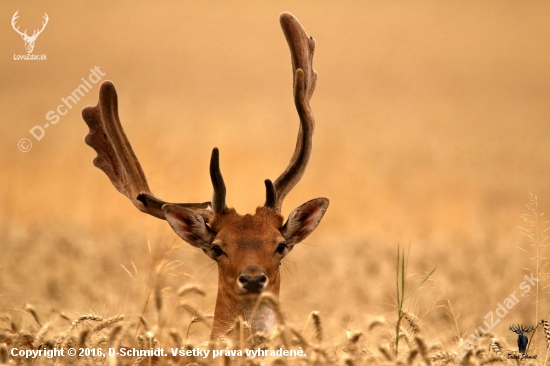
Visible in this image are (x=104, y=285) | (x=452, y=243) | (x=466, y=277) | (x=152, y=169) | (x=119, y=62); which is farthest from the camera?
(x=119, y=62)

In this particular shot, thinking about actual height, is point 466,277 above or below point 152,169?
below

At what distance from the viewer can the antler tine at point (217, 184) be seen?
22.4ft

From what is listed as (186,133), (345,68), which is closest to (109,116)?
(186,133)

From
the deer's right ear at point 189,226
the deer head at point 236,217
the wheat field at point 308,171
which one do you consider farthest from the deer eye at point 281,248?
the deer's right ear at point 189,226

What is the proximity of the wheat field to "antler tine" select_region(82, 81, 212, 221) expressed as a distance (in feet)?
1.24

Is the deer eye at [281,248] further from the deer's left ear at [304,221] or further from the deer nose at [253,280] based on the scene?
the deer nose at [253,280]

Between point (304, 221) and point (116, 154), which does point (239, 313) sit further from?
point (116, 154)

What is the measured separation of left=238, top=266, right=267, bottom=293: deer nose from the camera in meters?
6.46

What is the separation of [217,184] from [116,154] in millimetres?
1504

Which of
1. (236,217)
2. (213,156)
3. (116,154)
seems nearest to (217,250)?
(236,217)

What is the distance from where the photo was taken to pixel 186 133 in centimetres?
2483

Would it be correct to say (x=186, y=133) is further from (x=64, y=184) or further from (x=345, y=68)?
(x=345, y=68)

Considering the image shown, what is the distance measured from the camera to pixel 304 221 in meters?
7.31

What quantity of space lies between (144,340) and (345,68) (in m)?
35.2
